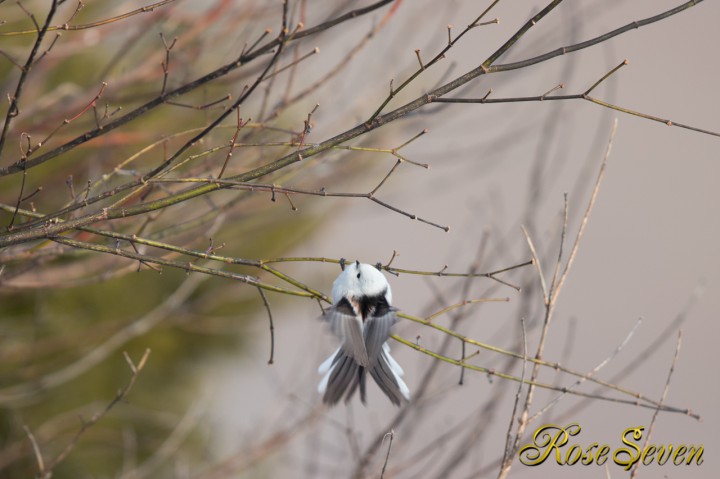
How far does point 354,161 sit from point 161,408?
2.69 m

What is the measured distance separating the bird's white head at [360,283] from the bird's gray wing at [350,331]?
5cm

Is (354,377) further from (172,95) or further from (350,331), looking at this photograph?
(172,95)

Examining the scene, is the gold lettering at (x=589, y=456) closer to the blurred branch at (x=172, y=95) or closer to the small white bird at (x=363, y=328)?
the small white bird at (x=363, y=328)

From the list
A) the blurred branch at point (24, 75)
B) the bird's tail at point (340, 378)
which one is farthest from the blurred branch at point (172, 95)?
the bird's tail at point (340, 378)

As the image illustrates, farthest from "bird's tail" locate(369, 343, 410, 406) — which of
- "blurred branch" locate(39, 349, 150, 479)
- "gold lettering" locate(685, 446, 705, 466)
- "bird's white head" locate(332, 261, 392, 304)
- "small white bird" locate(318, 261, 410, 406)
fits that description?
"gold lettering" locate(685, 446, 705, 466)

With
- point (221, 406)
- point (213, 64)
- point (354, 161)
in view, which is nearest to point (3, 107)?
point (213, 64)

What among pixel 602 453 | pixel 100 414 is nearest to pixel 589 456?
pixel 602 453

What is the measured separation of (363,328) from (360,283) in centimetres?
8

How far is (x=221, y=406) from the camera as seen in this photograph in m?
5.32

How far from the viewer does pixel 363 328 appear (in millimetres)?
1412

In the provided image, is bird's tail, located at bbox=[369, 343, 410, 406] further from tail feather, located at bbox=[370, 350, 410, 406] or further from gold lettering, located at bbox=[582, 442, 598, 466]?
gold lettering, located at bbox=[582, 442, 598, 466]

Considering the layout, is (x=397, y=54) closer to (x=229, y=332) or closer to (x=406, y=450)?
(x=406, y=450)

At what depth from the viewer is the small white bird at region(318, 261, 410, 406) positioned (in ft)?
4.61

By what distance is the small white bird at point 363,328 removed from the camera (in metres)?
1.40
